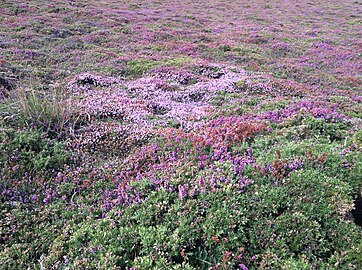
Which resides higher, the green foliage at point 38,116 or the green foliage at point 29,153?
the green foliage at point 38,116

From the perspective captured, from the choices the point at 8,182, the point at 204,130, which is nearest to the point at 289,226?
the point at 204,130

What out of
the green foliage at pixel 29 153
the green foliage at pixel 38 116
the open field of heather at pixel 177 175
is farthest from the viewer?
the green foliage at pixel 38 116

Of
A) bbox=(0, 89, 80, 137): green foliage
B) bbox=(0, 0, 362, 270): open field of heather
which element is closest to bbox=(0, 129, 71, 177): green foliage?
bbox=(0, 0, 362, 270): open field of heather

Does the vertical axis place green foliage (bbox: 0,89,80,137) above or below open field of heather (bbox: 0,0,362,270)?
above

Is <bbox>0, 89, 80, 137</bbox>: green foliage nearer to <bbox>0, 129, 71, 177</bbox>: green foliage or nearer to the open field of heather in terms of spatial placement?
the open field of heather

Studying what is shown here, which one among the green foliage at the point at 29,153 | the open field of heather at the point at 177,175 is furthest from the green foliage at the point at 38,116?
the green foliage at the point at 29,153

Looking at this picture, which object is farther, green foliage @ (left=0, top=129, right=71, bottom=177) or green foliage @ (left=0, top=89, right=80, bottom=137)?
green foliage @ (left=0, top=89, right=80, bottom=137)

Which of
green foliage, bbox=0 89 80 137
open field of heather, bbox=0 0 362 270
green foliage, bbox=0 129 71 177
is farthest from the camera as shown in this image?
green foliage, bbox=0 89 80 137

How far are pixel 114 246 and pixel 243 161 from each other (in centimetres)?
315

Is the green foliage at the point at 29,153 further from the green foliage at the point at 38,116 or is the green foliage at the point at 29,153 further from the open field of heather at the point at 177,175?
the green foliage at the point at 38,116

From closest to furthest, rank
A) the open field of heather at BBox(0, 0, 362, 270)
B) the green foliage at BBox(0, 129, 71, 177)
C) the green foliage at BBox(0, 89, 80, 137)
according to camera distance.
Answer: the open field of heather at BBox(0, 0, 362, 270) < the green foliage at BBox(0, 129, 71, 177) < the green foliage at BBox(0, 89, 80, 137)

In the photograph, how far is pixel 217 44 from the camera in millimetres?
23656

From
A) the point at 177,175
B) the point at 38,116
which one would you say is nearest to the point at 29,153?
the point at 38,116

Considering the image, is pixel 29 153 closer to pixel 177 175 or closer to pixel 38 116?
pixel 38 116
